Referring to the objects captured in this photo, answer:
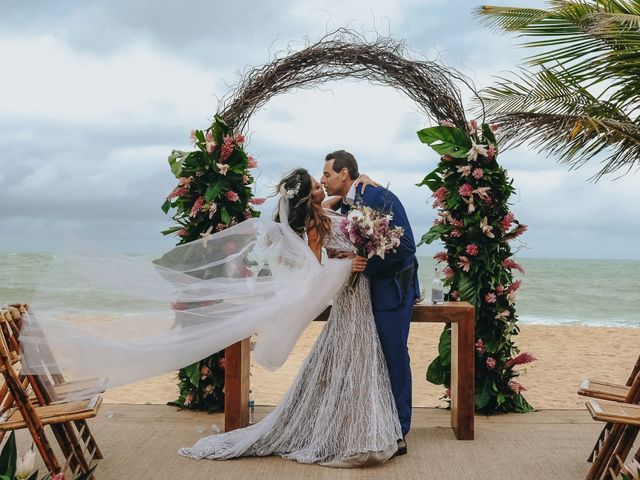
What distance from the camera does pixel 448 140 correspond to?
691 cm

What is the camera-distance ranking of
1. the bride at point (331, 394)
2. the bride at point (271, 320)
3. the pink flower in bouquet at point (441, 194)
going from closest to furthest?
the bride at point (271, 320) → the bride at point (331, 394) → the pink flower in bouquet at point (441, 194)

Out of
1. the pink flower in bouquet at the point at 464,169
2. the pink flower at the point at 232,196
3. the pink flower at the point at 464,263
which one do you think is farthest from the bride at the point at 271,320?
the pink flower in bouquet at the point at 464,169

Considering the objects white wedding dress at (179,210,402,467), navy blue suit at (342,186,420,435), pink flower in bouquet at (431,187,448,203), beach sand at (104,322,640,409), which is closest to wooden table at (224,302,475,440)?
navy blue suit at (342,186,420,435)

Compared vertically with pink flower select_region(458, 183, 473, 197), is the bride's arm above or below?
below

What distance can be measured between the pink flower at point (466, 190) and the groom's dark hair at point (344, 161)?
1.74 m

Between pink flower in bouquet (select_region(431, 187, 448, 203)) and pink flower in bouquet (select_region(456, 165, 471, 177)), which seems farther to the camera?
→ pink flower in bouquet (select_region(431, 187, 448, 203))

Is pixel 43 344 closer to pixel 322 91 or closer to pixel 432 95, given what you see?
pixel 322 91

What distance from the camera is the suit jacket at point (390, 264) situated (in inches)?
211

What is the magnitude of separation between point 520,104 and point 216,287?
647 centimetres

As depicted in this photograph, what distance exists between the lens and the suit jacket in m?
5.36

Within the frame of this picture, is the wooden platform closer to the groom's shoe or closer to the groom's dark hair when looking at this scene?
the groom's shoe

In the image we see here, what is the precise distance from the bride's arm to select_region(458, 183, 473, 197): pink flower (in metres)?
2.03

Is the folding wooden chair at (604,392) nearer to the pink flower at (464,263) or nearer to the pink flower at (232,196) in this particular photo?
the pink flower at (464,263)

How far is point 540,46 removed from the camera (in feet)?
33.0
